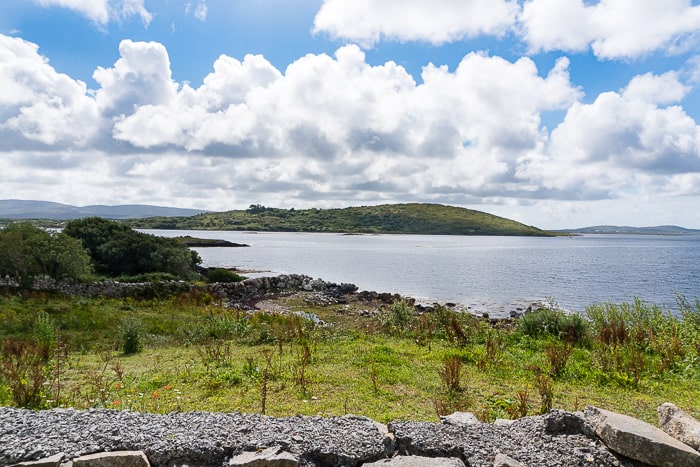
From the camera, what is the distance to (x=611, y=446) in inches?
261

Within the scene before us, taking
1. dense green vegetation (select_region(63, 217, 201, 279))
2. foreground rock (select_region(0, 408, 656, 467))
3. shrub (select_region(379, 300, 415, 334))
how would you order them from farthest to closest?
dense green vegetation (select_region(63, 217, 201, 279)) → shrub (select_region(379, 300, 415, 334)) → foreground rock (select_region(0, 408, 656, 467))

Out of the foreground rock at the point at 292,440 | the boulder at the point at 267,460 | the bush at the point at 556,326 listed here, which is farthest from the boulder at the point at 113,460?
the bush at the point at 556,326

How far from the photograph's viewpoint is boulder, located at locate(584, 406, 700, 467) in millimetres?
6164

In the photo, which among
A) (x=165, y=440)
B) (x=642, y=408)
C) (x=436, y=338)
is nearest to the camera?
(x=165, y=440)

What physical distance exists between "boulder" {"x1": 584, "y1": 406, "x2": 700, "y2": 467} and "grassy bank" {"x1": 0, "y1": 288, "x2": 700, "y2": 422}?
215cm

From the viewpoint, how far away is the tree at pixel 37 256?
98.7ft

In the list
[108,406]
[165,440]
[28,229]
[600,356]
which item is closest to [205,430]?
[165,440]

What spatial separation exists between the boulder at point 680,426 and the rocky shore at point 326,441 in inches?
0.7

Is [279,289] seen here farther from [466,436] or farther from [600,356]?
[466,436]

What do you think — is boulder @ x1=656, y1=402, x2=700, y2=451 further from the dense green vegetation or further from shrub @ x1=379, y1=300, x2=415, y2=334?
the dense green vegetation

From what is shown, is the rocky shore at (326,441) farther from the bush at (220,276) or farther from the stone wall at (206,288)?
the bush at (220,276)

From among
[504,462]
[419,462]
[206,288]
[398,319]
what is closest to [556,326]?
[398,319]

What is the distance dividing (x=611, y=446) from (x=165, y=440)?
6835 millimetres

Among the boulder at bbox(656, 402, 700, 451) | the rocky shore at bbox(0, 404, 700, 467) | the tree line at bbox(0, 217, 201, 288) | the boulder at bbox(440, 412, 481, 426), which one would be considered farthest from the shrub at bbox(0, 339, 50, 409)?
the tree line at bbox(0, 217, 201, 288)
